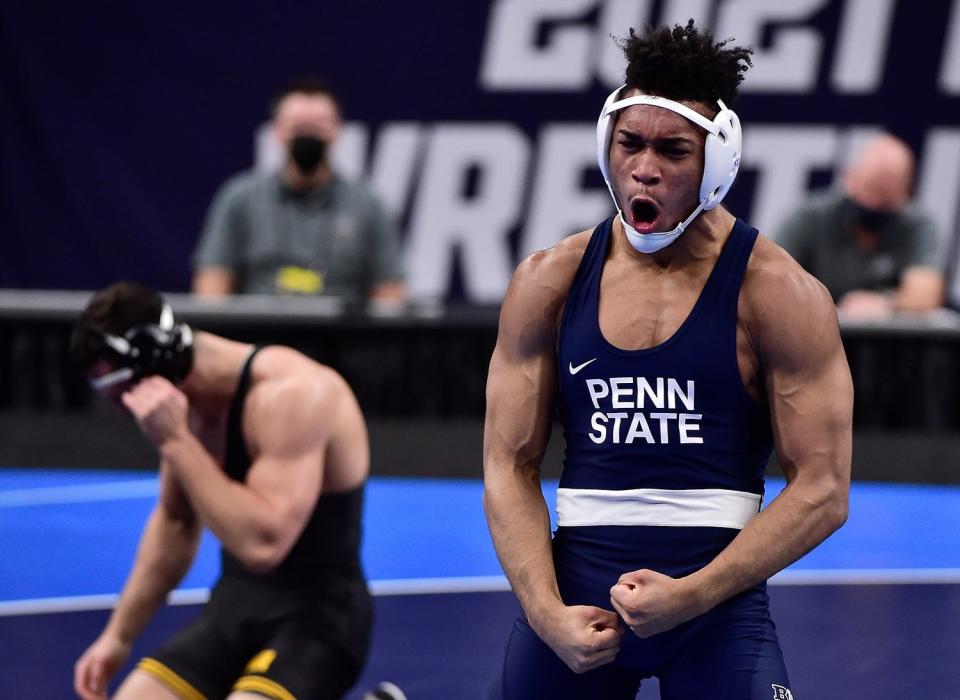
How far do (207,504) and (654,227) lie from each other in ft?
4.92

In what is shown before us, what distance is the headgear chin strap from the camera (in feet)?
12.1

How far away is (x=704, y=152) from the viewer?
2691 mm

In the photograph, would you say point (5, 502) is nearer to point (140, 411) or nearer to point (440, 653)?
point (440, 653)

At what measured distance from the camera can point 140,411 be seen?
363 cm

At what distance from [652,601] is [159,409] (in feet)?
4.93

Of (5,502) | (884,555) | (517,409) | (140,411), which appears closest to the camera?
(517,409)

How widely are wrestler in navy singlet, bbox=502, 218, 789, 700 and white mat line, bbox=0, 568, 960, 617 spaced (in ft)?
10.4

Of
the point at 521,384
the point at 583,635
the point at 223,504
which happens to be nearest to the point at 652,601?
the point at 583,635

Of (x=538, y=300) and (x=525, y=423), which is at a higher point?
(x=538, y=300)

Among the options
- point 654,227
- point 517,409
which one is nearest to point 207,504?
point 517,409

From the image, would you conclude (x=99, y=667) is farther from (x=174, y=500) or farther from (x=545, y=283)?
(x=545, y=283)

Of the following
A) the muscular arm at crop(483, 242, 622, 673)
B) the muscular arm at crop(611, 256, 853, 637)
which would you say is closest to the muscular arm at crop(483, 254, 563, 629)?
the muscular arm at crop(483, 242, 622, 673)

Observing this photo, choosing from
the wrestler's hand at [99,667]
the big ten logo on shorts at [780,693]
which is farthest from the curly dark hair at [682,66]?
the wrestler's hand at [99,667]

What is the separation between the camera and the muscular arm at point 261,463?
3662 millimetres
